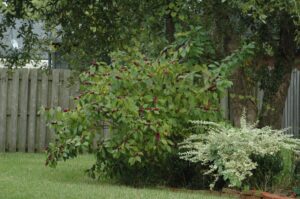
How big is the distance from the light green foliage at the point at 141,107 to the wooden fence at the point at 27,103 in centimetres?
573

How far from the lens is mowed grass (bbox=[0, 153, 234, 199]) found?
6953mm

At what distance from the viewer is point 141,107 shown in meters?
8.32

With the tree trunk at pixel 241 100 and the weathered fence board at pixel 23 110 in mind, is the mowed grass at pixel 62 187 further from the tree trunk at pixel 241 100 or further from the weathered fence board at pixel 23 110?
the weathered fence board at pixel 23 110

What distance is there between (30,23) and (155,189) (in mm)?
2805

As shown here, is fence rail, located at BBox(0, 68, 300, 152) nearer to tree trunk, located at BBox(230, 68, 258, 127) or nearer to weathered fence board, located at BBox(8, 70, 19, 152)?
weathered fence board, located at BBox(8, 70, 19, 152)

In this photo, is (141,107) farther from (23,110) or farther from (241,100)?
(23,110)

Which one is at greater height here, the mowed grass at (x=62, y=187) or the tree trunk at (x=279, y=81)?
the tree trunk at (x=279, y=81)

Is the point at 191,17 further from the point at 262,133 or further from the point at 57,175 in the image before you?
the point at 57,175

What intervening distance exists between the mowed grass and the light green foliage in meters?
0.36

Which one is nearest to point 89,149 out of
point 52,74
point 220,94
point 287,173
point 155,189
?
point 155,189

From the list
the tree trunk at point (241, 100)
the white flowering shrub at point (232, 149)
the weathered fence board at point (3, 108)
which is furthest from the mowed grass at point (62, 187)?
the weathered fence board at point (3, 108)

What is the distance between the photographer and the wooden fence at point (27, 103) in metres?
14.4

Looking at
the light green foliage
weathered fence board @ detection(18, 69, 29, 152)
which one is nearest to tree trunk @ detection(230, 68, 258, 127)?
the light green foliage

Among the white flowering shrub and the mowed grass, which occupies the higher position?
the white flowering shrub
